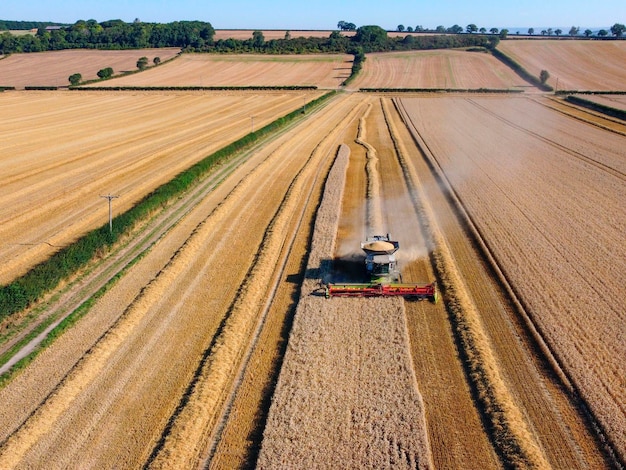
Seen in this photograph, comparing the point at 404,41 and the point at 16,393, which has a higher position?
the point at 404,41

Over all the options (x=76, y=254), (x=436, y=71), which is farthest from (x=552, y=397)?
(x=436, y=71)

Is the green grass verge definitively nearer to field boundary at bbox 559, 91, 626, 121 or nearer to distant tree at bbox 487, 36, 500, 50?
field boundary at bbox 559, 91, 626, 121

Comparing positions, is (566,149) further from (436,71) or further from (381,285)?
(436,71)

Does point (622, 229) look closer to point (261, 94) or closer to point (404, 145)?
point (404, 145)

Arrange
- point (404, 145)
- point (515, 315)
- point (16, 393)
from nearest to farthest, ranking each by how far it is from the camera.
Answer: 1. point (16, 393)
2. point (515, 315)
3. point (404, 145)

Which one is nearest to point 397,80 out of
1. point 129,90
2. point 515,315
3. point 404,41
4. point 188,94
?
point 188,94

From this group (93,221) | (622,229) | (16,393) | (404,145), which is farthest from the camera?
(404,145)
